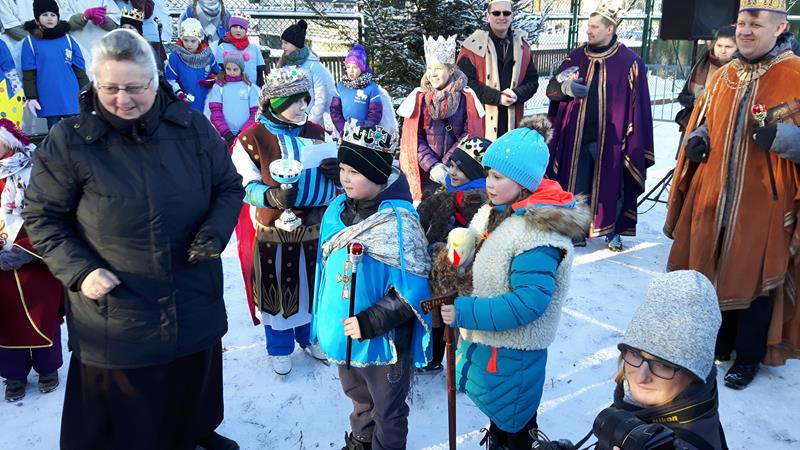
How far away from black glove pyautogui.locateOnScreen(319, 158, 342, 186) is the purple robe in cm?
311

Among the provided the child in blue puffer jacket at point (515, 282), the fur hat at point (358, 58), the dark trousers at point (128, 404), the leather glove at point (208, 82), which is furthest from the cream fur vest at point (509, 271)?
the leather glove at point (208, 82)

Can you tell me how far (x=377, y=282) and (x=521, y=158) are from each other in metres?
0.78

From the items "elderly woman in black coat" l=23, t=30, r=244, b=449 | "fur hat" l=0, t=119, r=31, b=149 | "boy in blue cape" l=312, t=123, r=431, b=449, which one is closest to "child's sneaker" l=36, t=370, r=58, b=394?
"elderly woman in black coat" l=23, t=30, r=244, b=449

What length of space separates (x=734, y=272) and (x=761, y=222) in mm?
328

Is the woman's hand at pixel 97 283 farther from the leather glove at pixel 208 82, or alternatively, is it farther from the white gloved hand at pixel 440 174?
the leather glove at pixel 208 82

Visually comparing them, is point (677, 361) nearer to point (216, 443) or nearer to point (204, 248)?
point (204, 248)

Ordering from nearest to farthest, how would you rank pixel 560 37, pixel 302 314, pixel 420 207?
pixel 420 207 → pixel 302 314 → pixel 560 37

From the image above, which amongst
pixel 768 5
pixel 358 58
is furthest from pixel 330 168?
pixel 358 58

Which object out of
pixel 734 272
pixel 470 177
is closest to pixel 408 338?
pixel 470 177

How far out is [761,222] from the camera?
3461mm

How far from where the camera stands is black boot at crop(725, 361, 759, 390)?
11.6 ft

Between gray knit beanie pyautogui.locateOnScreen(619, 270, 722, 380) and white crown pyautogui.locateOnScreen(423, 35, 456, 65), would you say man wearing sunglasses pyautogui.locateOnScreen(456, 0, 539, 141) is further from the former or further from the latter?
gray knit beanie pyautogui.locateOnScreen(619, 270, 722, 380)

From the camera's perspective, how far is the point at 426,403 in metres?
3.44

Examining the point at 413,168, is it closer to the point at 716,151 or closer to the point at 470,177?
the point at 470,177
